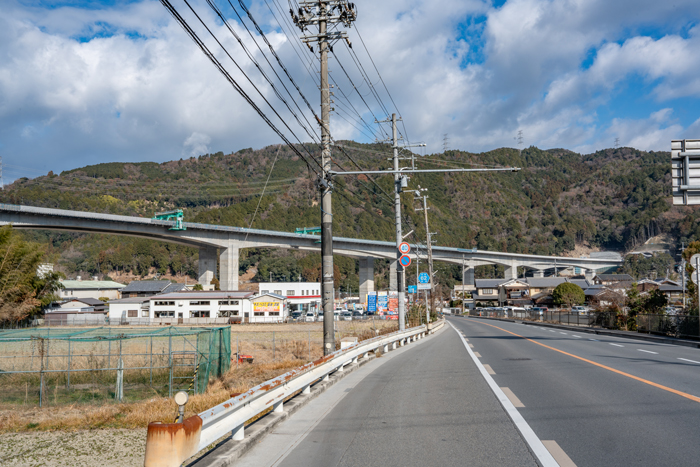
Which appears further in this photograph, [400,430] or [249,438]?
[400,430]

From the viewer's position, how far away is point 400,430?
24.2 feet

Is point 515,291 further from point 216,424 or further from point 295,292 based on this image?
point 216,424

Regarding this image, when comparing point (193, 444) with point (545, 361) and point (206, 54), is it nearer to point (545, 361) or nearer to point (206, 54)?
point (206, 54)

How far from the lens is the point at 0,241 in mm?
42500

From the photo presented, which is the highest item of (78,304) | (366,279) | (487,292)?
(366,279)

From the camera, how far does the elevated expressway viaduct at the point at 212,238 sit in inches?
2726

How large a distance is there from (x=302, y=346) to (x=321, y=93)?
20.4 meters

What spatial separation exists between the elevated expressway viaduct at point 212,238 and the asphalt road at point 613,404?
62713 millimetres

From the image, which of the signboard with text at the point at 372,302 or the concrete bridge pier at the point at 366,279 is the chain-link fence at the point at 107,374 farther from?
the concrete bridge pier at the point at 366,279

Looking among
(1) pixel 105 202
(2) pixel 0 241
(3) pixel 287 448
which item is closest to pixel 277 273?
(1) pixel 105 202

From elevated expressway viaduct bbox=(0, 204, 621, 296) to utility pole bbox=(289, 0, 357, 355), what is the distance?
5563 centimetres

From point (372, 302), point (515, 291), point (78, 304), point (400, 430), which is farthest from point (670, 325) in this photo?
point (515, 291)

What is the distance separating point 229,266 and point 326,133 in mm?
74467

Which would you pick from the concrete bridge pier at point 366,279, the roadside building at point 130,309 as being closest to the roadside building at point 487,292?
the concrete bridge pier at point 366,279
